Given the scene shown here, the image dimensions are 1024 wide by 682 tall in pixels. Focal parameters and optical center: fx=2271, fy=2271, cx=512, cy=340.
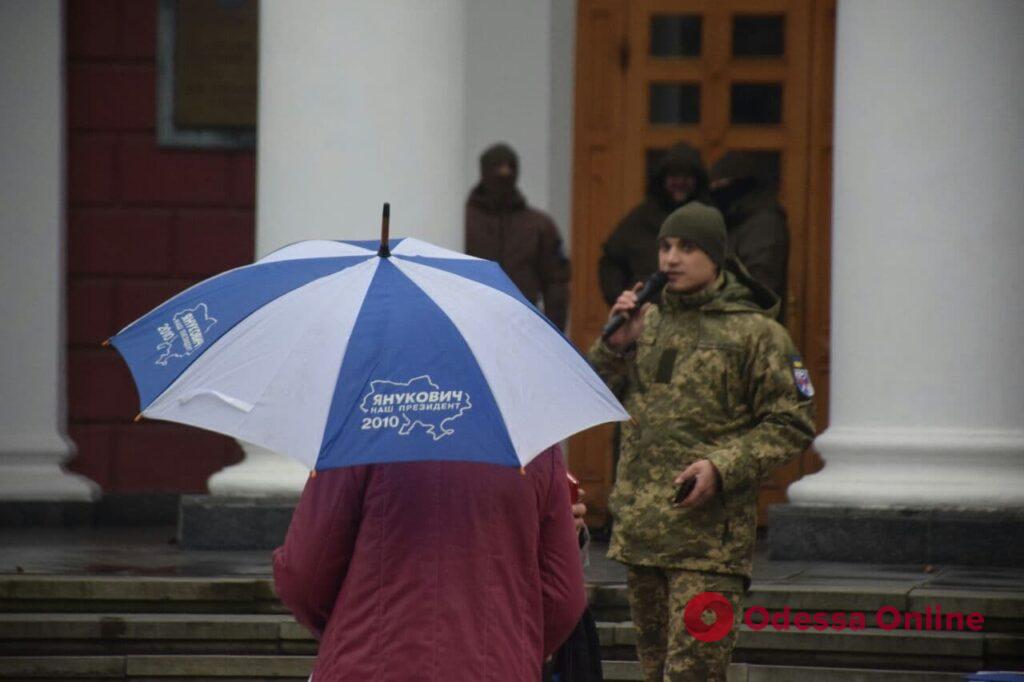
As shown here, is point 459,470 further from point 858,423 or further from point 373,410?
point 858,423

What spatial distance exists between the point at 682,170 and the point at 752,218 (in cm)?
→ 41

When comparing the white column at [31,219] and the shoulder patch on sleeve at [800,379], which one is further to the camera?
the white column at [31,219]

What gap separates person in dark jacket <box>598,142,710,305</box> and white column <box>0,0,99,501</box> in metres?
3.51

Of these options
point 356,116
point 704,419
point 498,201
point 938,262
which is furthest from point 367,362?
point 498,201

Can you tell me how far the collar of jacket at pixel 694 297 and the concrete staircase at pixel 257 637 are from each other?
189cm

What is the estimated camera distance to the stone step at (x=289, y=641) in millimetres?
8047

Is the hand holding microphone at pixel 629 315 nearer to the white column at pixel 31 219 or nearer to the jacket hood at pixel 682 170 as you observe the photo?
the jacket hood at pixel 682 170

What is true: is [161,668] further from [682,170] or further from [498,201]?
Answer: [498,201]

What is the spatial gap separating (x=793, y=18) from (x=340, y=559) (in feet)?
27.8

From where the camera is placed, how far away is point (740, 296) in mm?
6723

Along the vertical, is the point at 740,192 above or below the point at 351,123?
below

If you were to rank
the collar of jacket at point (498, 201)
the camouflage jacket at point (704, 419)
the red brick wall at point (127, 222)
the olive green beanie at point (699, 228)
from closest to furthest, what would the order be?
the camouflage jacket at point (704, 419), the olive green beanie at point (699, 228), the collar of jacket at point (498, 201), the red brick wall at point (127, 222)

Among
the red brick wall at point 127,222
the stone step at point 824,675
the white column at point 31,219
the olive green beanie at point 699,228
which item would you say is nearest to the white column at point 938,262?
the stone step at point 824,675

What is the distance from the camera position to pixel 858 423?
33.3 feet
